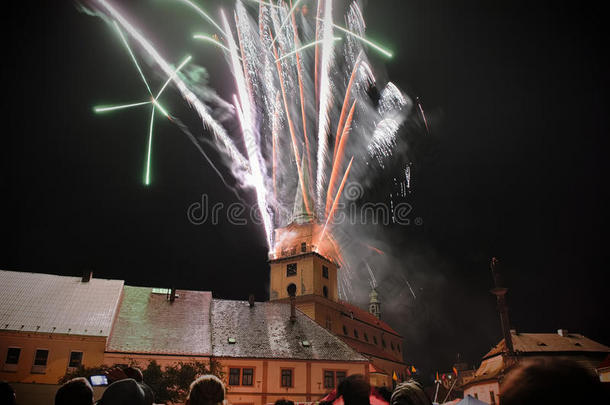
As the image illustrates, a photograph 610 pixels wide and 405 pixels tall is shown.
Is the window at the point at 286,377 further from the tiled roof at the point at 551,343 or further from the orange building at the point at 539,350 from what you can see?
the tiled roof at the point at 551,343

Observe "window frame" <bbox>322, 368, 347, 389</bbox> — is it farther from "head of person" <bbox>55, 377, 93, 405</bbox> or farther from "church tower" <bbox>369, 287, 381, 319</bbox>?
"church tower" <bbox>369, 287, 381, 319</bbox>

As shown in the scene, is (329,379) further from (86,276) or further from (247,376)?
(86,276)

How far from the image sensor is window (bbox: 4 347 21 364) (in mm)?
27547

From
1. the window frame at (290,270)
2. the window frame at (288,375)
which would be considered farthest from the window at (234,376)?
the window frame at (290,270)

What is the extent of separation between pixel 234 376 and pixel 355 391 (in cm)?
3050

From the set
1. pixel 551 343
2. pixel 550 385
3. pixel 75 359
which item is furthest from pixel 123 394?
pixel 551 343

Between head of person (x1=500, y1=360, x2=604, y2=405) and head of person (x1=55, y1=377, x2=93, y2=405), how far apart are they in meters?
4.04

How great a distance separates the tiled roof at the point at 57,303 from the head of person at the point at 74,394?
29.3m

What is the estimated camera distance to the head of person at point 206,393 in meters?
4.00

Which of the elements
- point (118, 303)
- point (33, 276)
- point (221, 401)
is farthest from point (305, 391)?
point (221, 401)

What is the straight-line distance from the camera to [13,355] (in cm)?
2778

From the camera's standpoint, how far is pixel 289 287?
54281 millimetres

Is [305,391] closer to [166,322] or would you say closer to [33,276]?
[166,322]

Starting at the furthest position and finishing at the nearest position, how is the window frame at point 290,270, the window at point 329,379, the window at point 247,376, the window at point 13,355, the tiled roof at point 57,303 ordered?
the window frame at point 290,270 < the window at point 329,379 < the window at point 247,376 < the tiled roof at point 57,303 < the window at point 13,355
